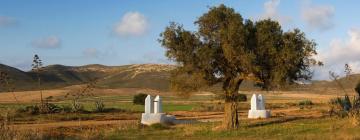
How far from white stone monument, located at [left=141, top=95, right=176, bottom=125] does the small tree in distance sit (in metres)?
6.13

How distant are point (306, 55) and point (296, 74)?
1391mm

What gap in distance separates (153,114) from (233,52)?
31.0ft

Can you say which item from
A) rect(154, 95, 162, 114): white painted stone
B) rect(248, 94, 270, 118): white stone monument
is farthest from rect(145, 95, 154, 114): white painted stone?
rect(248, 94, 270, 118): white stone monument

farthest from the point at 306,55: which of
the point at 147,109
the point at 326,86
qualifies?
the point at 326,86

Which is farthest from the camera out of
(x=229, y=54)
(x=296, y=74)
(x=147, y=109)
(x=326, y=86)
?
(x=326, y=86)

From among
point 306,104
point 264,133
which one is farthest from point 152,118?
point 306,104

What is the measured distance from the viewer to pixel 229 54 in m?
28.0

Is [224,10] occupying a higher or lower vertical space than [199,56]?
higher

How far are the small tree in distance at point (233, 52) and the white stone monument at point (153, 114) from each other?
6131 mm

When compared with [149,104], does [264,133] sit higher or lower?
lower

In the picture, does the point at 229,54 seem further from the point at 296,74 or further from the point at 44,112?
the point at 44,112

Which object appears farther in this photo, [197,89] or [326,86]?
[326,86]

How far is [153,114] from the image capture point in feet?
117

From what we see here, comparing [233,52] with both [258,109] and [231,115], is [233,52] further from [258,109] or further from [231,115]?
[258,109]
